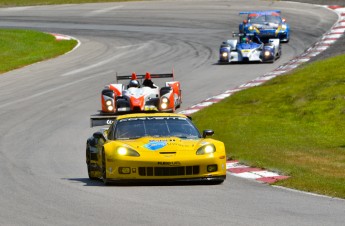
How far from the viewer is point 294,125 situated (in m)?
22.9

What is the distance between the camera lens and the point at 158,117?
15852mm

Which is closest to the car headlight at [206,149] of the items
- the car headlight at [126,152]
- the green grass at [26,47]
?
the car headlight at [126,152]

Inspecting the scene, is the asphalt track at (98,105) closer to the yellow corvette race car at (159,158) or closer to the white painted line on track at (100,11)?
the white painted line on track at (100,11)

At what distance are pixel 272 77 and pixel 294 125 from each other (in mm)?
10495

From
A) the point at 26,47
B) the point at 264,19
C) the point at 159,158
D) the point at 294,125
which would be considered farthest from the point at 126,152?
the point at 26,47

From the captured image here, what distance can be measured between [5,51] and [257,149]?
1083 inches

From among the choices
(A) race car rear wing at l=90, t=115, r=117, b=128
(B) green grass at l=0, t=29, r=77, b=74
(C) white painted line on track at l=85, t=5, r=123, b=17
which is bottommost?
(C) white painted line on track at l=85, t=5, r=123, b=17

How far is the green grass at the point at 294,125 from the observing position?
52.4 ft

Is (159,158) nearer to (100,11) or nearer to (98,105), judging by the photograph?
(98,105)

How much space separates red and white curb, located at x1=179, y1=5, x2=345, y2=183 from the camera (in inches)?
611

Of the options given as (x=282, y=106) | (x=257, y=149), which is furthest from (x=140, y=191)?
(x=282, y=106)

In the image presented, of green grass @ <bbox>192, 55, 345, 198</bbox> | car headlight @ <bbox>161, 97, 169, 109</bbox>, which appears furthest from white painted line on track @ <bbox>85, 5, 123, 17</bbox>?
car headlight @ <bbox>161, 97, 169, 109</bbox>

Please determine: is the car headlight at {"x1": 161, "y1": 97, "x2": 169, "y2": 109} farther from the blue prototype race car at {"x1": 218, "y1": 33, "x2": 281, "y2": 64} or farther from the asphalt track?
the blue prototype race car at {"x1": 218, "y1": 33, "x2": 281, "y2": 64}

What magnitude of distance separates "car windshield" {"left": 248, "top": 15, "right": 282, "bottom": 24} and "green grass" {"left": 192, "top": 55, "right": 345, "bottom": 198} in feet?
38.2
